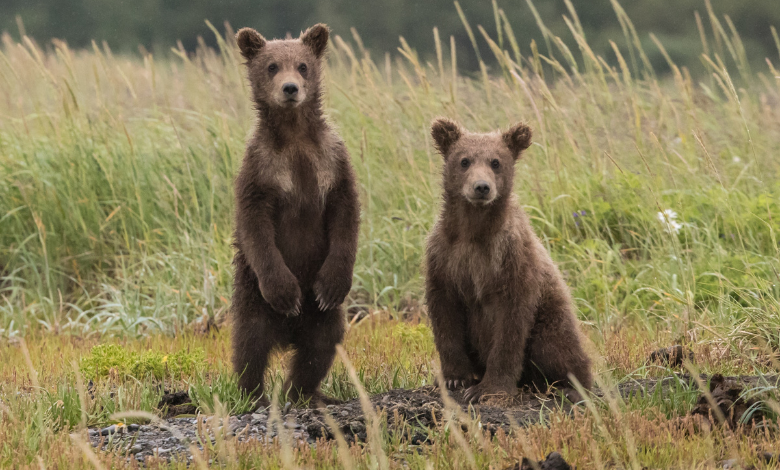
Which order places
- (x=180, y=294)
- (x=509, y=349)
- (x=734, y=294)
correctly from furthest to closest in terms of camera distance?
1. (x=180, y=294)
2. (x=734, y=294)
3. (x=509, y=349)

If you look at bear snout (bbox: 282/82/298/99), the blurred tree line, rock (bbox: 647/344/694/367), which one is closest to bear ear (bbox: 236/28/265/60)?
bear snout (bbox: 282/82/298/99)

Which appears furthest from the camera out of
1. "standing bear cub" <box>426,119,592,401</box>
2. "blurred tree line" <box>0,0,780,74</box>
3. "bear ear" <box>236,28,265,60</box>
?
"blurred tree line" <box>0,0,780,74</box>

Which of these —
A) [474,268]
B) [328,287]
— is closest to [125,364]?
[328,287]

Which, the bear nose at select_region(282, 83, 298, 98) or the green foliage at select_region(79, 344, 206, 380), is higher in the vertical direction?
the bear nose at select_region(282, 83, 298, 98)

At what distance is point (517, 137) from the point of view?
16.8 ft

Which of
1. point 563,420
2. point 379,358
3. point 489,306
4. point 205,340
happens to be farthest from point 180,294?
point 563,420

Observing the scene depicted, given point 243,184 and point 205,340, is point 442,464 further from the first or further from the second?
point 205,340

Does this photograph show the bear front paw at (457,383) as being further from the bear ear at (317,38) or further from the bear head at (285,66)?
the bear ear at (317,38)

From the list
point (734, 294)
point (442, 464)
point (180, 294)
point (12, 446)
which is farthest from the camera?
point (180, 294)

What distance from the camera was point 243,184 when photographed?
15.7 ft

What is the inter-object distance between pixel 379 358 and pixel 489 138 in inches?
62.8

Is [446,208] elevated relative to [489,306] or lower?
elevated

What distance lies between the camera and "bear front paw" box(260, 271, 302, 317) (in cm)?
468

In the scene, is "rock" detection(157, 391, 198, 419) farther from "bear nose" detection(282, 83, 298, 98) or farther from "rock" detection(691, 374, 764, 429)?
"rock" detection(691, 374, 764, 429)
